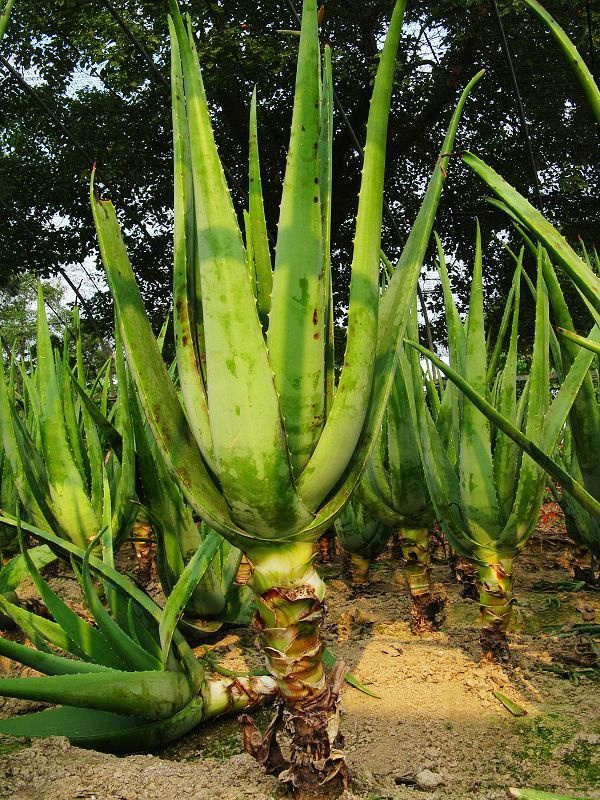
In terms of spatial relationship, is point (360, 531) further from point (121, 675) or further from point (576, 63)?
point (576, 63)

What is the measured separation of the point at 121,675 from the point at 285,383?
34 centimetres

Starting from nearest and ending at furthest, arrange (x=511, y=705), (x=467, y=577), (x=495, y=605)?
(x=511, y=705) < (x=495, y=605) < (x=467, y=577)

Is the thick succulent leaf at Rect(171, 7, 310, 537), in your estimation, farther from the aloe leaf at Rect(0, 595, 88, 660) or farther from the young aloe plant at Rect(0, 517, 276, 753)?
the aloe leaf at Rect(0, 595, 88, 660)

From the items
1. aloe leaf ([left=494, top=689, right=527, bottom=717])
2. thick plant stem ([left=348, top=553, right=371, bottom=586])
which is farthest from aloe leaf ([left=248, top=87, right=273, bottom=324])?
thick plant stem ([left=348, top=553, right=371, bottom=586])

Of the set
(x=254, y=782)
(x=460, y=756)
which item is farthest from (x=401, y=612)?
(x=254, y=782)

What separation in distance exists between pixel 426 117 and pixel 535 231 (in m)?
8.73

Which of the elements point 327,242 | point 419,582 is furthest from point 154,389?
point 419,582

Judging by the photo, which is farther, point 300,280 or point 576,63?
point 300,280

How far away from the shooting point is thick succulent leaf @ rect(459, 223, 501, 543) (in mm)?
1058

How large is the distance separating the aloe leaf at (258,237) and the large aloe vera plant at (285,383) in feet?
0.23

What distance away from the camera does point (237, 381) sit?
588 mm

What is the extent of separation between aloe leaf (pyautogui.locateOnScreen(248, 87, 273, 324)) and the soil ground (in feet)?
1.55

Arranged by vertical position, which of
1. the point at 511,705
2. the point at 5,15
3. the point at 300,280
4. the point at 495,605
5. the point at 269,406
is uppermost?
the point at 5,15

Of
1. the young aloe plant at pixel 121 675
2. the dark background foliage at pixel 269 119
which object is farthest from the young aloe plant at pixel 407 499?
the dark background foliage at pixel 269 119
